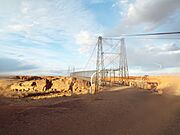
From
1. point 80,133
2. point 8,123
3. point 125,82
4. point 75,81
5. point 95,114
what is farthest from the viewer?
point 125,82

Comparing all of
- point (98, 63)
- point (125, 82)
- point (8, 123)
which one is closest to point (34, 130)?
point (8, 123)

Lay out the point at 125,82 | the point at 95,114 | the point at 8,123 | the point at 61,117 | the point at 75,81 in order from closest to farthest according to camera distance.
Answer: the point at 8,123 < the point at 61,117 < the point at 95,114 < the point at 75,81 < the point at 125,82

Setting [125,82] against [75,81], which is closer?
[75,81]

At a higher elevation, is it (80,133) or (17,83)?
(17,83)

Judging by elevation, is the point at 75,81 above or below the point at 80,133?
above

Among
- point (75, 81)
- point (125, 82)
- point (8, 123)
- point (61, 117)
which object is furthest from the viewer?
point (125, 82)

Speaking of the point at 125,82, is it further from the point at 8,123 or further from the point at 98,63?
the point at 8,123

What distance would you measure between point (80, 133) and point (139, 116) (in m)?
7.01

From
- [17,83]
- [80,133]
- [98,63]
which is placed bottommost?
[80,133]

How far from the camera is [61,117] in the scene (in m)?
17.5

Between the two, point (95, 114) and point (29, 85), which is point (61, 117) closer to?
point (95, 114)

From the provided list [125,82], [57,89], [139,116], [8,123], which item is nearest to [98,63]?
[57,89]

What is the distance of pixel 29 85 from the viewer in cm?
5356

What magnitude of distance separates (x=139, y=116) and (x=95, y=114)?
3068mm
